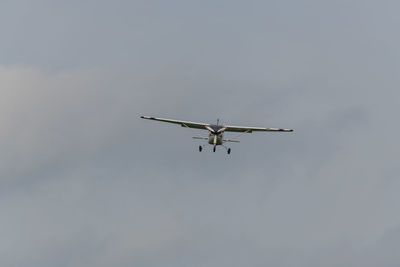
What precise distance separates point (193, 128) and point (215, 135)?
14.0 meters

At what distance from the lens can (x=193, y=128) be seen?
6171 inches

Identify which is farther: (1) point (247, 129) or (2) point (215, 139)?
(1) point (247, 129)

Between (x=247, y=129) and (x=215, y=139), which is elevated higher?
(x=247, y=129)

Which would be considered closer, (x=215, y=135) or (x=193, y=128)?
(x=215, y=135)

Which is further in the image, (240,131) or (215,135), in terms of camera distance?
(240,131)

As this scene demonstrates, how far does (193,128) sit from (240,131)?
858cm

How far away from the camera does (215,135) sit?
470 ft

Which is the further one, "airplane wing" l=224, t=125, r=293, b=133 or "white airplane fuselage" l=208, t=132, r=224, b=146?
"airplane wing" l=224, t=125, r=293, b=133

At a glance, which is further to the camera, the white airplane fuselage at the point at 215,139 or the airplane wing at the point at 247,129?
the airplane wing at the point at 247,129

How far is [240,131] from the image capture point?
156375 mm

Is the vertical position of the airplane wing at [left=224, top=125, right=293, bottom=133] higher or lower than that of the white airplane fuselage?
higher

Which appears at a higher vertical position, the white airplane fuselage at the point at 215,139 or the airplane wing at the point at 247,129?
the airplane wing at the point at 247,129

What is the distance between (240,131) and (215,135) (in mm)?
13869
